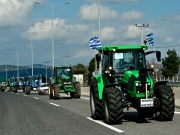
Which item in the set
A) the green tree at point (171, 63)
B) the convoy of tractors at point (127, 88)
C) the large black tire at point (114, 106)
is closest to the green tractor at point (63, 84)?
the convoy of tractors at point (127, 88)

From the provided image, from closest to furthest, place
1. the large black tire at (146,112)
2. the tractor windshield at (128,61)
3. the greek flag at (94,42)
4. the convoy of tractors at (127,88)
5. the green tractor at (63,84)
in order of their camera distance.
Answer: the convoy of tractors at (127,88), the tractor windshield at (128,61), the large black tire at (146,112), the green tractor at (63,84), the greek flag at (94,42)

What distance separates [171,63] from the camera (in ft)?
256

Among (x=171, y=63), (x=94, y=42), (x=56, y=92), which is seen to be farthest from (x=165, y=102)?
(x=171, y=63)

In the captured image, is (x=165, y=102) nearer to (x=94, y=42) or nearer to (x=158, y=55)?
(x=158, y=55)

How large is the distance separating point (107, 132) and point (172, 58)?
67.3 meters

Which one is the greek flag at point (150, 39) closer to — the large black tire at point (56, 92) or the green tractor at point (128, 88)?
the large black tire at point (56, 92)

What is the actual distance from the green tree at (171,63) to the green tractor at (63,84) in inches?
1720

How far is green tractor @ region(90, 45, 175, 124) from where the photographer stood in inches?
537

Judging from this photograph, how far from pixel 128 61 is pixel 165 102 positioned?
1.99 metres

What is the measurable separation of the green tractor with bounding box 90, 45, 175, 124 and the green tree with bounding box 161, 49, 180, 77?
6312 centimetres

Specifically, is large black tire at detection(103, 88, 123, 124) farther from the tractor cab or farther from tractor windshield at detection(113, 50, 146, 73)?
the tractor cab

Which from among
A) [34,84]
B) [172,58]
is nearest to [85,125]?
[34,84]

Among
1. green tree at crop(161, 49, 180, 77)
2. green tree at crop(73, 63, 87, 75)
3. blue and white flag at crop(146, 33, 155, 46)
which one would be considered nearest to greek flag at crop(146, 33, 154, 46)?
blue and white flag at crop(146, 33, 155, 46)

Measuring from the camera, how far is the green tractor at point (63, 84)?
116ft
